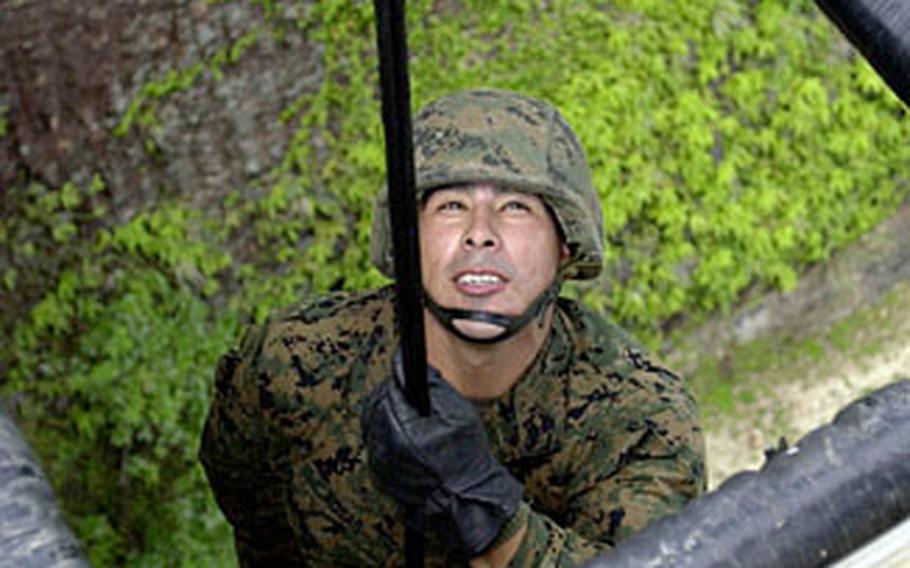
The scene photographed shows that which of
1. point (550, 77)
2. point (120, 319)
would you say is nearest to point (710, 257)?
point (550, 77)

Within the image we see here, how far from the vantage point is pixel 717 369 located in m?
6.13

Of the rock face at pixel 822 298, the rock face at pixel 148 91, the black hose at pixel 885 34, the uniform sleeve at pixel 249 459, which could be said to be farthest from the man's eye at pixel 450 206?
the rock face at pixel 822 298

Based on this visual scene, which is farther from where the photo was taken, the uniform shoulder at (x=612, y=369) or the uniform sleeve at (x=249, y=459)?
the uniform sleeve at (x=249, y=459)

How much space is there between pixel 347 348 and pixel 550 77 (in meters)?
3.15

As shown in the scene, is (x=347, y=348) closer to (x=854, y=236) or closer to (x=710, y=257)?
Answer: (x=710, y=257)

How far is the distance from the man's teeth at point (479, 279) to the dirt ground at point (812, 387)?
347cm

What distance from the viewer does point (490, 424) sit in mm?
2893

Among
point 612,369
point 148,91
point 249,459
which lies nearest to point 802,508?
point 612,369

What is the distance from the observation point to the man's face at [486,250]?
268cm

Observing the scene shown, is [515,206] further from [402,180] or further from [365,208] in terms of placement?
[365,208]

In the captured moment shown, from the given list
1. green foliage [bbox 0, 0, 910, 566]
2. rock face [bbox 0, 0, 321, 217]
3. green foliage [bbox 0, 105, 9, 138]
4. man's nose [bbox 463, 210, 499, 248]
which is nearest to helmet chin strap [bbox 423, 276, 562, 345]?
man's nose [bbox 463, 210, 499, 248]

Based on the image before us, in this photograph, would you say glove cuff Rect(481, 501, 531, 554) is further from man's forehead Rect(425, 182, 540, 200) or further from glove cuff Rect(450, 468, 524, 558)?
man's forehead Rect(425, 182, 540, 200)

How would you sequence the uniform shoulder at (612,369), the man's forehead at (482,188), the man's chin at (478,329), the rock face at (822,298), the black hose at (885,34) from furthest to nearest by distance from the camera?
the rock face at (822,298) → the uniform shoulder at (612,369) → the man's forehead at (482,188) → the man's chin at (478,329) → the black hose at (885,34)

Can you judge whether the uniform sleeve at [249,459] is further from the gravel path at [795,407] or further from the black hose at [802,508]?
the gravel path at [795,407]
